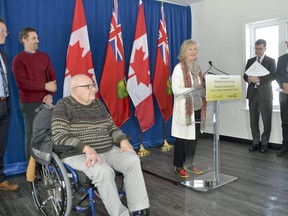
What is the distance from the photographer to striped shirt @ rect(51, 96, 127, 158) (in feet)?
6.01

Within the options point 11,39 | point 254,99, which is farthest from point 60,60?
point 254,99

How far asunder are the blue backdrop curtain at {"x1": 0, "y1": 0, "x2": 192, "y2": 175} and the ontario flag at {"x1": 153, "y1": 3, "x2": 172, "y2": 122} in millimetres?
278

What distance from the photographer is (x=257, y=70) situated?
3.70 metres

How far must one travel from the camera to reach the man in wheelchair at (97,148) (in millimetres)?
1704

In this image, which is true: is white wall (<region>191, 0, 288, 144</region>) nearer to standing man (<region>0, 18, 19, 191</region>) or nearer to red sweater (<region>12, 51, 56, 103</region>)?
red sweater (<region>12, 51, 56, 103</region>)

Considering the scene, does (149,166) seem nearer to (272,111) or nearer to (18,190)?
→ (18,190)

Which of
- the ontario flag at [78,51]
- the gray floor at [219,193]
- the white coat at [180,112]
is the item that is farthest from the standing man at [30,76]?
the white coat at [180,112]

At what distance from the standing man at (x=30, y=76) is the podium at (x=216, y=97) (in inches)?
54.3

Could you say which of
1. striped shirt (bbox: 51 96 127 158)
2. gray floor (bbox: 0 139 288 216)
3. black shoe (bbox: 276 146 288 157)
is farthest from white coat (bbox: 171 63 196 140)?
black shoe (bbox: 276 146 288 157)

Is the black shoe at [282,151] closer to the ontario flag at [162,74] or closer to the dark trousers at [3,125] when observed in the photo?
the ontario flag at [162,74]

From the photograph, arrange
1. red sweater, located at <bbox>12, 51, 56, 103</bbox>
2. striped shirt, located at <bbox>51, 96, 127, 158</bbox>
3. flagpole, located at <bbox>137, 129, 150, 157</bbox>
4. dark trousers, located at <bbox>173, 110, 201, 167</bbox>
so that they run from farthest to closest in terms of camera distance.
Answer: flagpole, located at <bbox>137, 129, 150, 157</bbox> → dark trousers, located at <bbox>173, 110, 201, 167</bbox> → red sweater, located at <bbox>12, 51, 56, 103</bbox> → striped shirt, located at <bbox>51, 96, 127, 158</bbox>

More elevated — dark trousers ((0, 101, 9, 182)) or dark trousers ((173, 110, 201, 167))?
dark trousers ((0, 101, 9, 182))

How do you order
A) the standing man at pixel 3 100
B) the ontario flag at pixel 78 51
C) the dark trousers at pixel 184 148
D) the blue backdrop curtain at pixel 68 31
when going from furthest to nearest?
1. the ontario flag at pixel 78 51
2. the blue backdrop curtain at pixel 68 31
3. the dark trousers at pixel 184 148
4. the standing man at pixel 3 100

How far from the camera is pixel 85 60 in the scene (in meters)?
3.38
